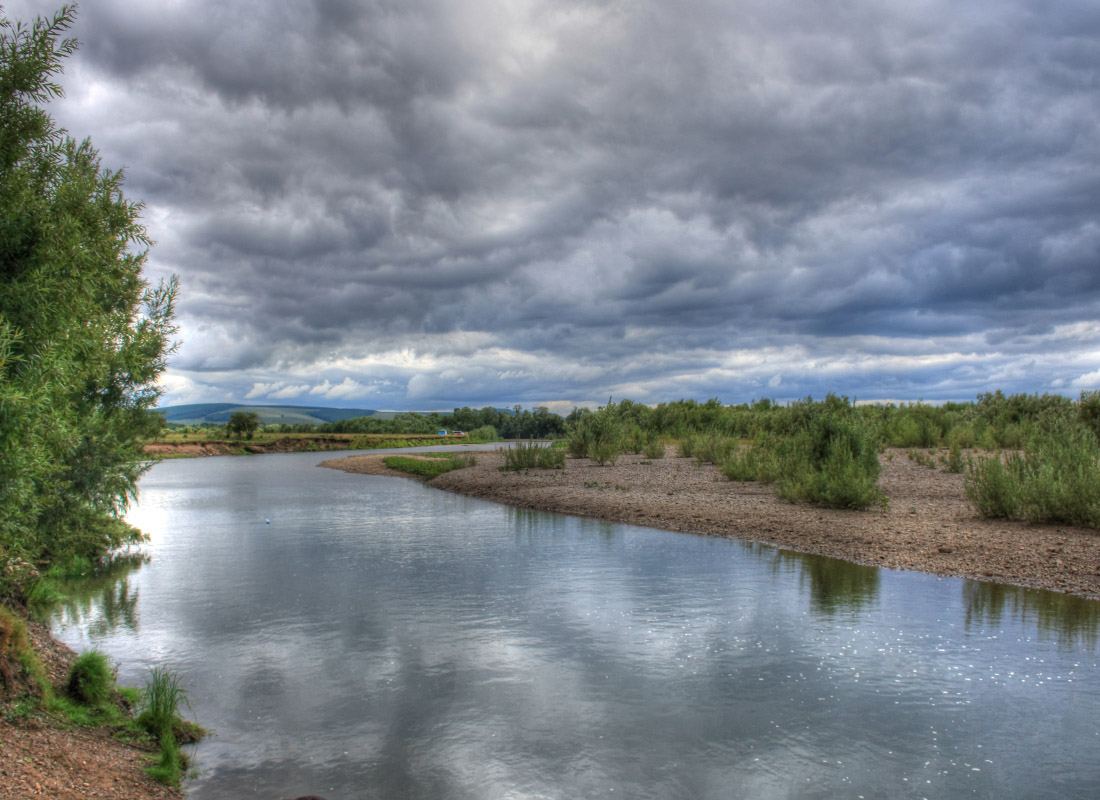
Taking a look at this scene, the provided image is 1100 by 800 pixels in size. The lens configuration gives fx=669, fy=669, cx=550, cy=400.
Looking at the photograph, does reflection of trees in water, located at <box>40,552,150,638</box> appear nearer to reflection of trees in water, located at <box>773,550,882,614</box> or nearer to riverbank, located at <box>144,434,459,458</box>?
reflection of trees in water, located at <box>773,550,882,614</box>

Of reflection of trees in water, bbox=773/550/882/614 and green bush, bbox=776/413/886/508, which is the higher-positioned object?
green bush, bbox=776/413/886/508

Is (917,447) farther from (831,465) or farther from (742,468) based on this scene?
(831,465)

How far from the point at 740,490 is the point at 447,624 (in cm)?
1538

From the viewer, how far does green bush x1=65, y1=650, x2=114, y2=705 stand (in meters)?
6.46

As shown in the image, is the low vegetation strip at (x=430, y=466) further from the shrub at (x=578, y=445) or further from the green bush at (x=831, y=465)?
the green bush at (x=831, y=465)

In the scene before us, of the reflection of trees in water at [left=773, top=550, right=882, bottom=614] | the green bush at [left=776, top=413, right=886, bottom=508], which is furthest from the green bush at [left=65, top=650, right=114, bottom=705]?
the green bush at [left=776, top=413, right=886, bottom=508]

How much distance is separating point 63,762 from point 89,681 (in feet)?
6.58

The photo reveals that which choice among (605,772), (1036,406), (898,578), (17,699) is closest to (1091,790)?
(605,772)

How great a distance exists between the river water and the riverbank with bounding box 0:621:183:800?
56 centimetres

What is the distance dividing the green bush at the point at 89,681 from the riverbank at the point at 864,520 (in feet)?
42.2

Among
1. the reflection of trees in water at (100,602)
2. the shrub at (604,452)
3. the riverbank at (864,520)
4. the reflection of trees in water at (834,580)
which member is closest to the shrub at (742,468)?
the riverbank at (864,520)

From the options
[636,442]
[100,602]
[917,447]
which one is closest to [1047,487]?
[100,602]

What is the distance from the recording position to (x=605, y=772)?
582cm

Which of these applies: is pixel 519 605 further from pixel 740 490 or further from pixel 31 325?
pixel 740 490
